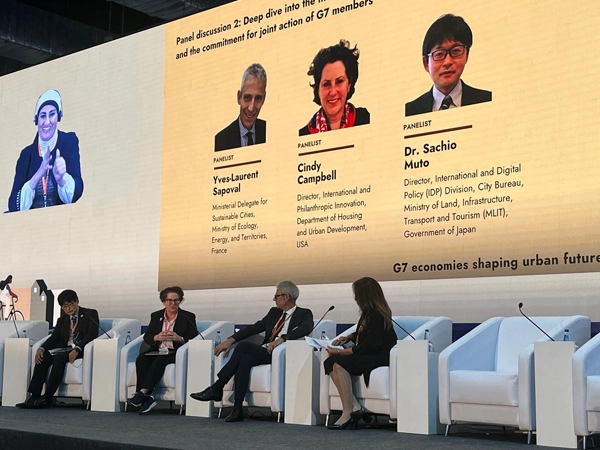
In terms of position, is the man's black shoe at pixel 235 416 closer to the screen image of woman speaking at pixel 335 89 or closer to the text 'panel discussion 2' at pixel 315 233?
the text 'panel discussion 2' at pixel 315 233

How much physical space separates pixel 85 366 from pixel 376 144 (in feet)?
8.66

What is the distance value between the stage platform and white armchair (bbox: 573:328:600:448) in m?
0.25

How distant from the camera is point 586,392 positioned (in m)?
4.24

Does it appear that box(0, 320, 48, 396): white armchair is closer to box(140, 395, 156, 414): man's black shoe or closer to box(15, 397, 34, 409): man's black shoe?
box(15, 397, 34, 409): man's black shoe

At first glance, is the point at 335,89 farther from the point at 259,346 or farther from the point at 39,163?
the point at 39,163

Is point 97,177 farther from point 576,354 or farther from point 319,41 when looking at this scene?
point 576,354

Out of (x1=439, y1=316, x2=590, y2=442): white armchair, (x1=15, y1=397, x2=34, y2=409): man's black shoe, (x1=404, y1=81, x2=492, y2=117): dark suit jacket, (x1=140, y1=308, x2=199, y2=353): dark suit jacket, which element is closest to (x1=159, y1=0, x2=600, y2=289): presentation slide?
(x1=404, y1=81, x2=492, y2=117): dark suit jacket

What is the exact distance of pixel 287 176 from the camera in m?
6.79

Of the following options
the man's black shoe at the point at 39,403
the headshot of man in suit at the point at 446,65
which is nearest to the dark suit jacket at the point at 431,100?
the headshot of man in suit at the point at 446,65

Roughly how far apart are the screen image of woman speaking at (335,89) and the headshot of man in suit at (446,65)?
515 mm

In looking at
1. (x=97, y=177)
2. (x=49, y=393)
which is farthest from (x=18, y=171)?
(x=49, y=393)

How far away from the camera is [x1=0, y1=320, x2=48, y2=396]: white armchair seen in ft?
24.4

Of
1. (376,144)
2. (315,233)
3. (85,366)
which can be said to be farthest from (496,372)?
(85,366)

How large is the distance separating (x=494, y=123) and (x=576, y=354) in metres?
1.84
